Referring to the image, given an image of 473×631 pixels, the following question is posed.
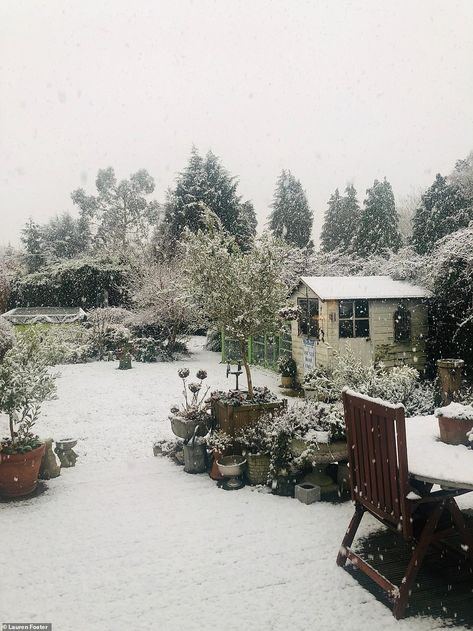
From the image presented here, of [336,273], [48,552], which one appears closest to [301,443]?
[48,552]

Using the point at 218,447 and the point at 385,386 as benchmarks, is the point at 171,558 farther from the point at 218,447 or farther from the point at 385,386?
the point at 385,386

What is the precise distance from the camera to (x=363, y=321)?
34.0ft

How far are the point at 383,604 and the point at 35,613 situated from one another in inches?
81.3

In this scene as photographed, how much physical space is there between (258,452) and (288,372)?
255 inches

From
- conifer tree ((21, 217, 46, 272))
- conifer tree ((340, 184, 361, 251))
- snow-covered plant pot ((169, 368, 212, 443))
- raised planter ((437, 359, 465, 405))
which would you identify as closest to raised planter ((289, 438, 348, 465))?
snow-covered plant pot ((169, 368, 212, 443))

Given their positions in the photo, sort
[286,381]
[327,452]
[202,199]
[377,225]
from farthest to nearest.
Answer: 1. [377,225]
2. [202,199]
3. [286,381]
4. [327,452]

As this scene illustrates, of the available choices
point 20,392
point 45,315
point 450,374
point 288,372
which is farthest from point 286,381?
point 45,315

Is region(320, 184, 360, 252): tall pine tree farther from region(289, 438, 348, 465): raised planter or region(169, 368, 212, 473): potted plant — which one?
region(289, 438, 348, 465): raised planter

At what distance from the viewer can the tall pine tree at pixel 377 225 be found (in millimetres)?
24469

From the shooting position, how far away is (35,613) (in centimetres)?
278

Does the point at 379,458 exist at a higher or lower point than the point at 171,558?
higher

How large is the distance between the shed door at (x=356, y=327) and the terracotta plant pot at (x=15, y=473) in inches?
271

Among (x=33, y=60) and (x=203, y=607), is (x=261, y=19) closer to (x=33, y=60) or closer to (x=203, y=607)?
(x=33, y=60)

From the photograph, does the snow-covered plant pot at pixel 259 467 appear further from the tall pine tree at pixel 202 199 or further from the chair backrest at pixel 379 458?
the tall pine tree at pixel 202 199
